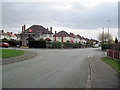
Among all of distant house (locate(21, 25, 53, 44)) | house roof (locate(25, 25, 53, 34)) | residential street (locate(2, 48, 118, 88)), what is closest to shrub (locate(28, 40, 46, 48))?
distant house (locate(21, 25, 53, 44))

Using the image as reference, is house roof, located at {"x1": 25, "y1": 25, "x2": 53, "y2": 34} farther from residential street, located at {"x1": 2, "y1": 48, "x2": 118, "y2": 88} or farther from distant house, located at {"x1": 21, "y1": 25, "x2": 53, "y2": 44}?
residential street, located at {"x1": 2, "y1": 48, "x2": 118, "y2": 88}

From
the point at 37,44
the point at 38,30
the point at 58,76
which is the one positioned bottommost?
the point at 58,76

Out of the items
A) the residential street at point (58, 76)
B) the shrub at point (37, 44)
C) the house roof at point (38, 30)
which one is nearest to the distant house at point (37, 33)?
the house roof at point (38, 30)

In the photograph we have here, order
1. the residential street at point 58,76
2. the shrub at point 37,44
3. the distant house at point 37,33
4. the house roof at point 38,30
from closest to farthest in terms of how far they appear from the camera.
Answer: the residential street at point 58,76 < the shrub at point 37,44 < the distant house at point 37,33 < the house roof at point 38,30

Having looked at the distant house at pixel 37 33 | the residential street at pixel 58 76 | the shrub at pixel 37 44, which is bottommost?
the residential street at pixel 58 76

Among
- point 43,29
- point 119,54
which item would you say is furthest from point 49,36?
point 119,54

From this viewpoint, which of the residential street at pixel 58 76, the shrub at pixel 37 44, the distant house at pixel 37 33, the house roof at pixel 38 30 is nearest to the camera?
the residential street at pixel 58 76

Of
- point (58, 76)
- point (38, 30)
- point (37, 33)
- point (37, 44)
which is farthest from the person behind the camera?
point (38, 30)

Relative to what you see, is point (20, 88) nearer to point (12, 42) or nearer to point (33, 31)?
point (12, 42)

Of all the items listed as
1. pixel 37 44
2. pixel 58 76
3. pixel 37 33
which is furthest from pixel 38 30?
pixel 58 76

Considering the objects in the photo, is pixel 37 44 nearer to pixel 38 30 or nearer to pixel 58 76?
pixel 38 30

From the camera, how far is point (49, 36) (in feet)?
218

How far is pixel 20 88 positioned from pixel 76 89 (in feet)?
6.78

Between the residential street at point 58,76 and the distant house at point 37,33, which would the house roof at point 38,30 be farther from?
the residential street at point 58,76
